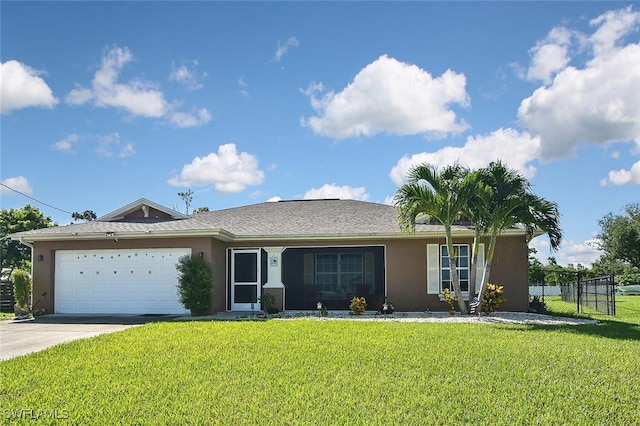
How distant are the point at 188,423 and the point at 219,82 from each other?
1222 centimetres

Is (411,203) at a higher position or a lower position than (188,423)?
→ higher

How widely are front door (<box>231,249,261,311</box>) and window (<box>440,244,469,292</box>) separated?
6359mm

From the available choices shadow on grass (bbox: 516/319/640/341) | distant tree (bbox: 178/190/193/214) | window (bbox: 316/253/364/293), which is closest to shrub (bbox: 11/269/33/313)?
window (bbox: 316/253/364/293)

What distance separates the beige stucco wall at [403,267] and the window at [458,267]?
12.5 inches

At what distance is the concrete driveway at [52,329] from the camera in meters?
10.6

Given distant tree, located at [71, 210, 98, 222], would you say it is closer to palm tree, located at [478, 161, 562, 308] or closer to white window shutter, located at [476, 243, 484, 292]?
white window shutter, located at [476, 243, 484, 292]

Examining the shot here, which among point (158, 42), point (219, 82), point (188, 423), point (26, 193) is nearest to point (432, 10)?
Answer: point (219, 82)

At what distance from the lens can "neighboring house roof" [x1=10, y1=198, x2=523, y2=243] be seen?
1717 centimetres

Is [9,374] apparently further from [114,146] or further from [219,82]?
[114,146]

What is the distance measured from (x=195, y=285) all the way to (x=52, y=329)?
417 cm

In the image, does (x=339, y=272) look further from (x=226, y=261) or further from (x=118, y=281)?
(x=118, y=281)

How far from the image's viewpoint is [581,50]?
577 inches

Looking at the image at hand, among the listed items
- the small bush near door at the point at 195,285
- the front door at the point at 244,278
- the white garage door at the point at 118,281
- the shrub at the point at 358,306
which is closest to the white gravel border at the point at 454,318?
the shrub at the point at 358,306

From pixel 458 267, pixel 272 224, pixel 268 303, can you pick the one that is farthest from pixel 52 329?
pixel 458 267
